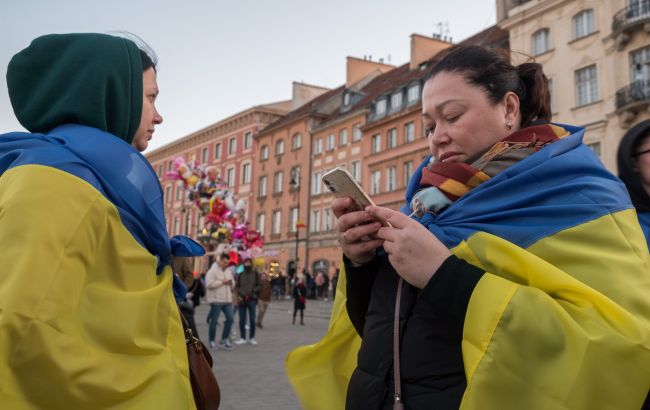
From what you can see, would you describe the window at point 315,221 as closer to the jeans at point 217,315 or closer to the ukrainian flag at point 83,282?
the jeans at point 217,315

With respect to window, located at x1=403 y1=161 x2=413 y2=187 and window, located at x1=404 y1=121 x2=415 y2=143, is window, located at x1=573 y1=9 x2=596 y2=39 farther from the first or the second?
window, located at x1=403 y1=161 x2=413 y2=187

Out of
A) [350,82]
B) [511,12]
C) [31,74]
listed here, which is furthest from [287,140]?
[31,74]

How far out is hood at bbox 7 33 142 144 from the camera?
183 cm

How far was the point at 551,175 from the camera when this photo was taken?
1.57 metres

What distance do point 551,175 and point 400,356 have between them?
2.22 feet

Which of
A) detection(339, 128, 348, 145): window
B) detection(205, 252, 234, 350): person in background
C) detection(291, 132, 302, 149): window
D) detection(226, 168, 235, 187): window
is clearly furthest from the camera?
detection(226, 168, 235, 187): window

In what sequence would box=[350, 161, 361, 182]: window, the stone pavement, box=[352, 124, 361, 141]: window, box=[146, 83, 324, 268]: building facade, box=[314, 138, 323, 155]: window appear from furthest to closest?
box=[146, 83, 324, 268]: building facade < box=[314, 138, 323, 155]: window < box=[352, 124, 361, 141]: window < box=[350, 161, 361, 182]: window < the stone pavement

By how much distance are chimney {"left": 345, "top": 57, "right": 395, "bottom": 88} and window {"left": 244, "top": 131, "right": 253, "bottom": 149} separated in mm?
11065

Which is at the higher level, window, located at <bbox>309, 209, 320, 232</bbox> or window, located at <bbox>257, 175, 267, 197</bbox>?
window, located at <bbox>257, 175, 267, 197</bbox>

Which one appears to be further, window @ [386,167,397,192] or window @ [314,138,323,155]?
window @ [314,138,323,155]

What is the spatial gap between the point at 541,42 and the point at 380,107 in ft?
43.0

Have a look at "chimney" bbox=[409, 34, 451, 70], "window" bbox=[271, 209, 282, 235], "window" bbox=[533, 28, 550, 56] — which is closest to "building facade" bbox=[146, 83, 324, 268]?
"window" bbox=[271, 209, 282, 235]

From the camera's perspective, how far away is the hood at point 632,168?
97.2 inches

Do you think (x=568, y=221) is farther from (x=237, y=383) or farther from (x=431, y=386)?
(x=237, y=383)
